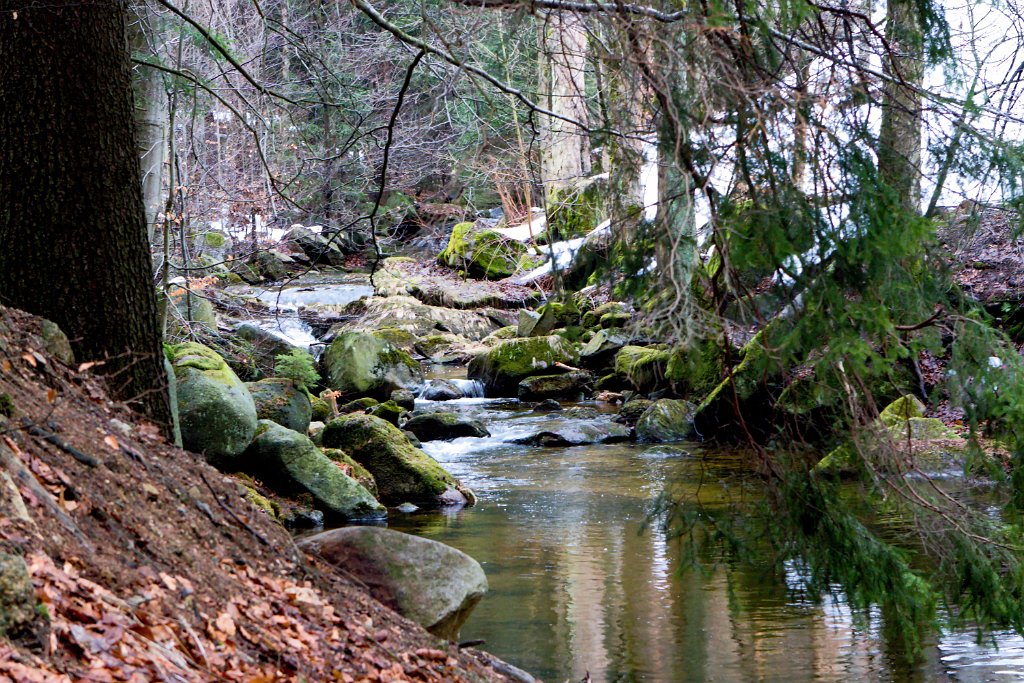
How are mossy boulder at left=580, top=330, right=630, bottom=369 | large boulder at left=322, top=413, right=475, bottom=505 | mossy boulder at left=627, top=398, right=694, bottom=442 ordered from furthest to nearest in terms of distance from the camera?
1. mossy boulder at left=580, top=330, right=630, bottom=369
2. mossy boulder at left=627, top=398, right=694, bottom=442
3. large boulder at left=322, top=413, right=475, bottom=505

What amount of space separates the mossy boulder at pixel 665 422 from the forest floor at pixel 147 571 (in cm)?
875

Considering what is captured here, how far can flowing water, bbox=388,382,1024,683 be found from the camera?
6.34 meters

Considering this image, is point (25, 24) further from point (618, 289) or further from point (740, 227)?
point (740, 227)

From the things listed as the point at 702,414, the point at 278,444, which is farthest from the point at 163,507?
the point at 702,414

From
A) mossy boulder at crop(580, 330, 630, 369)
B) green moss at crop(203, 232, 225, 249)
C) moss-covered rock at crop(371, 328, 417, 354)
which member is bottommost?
mossy boulder at crop(580, 330, 630, 369)

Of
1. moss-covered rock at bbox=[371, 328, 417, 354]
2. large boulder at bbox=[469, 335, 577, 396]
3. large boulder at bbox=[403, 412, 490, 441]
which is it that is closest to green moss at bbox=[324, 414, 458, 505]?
large boulder at bbox=[403, 412, 490, 441]

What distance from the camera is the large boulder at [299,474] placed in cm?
1000

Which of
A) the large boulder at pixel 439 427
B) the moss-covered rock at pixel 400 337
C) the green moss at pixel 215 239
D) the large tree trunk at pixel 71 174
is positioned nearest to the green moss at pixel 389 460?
the large boulder at pixel 439 427

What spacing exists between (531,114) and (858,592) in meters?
3.73

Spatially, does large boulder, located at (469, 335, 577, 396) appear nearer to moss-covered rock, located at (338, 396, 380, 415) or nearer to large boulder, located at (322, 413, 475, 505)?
moss-covered rock, located at (338, 396, 380, 415)

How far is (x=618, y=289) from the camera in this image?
4.36 m

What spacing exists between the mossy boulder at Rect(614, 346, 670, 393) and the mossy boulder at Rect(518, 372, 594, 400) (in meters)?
0.87

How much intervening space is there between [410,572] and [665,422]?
29.1 feet

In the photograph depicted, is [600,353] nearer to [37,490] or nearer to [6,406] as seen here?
[6,406]
